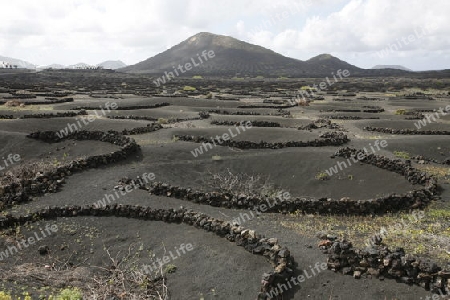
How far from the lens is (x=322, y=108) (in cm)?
4878

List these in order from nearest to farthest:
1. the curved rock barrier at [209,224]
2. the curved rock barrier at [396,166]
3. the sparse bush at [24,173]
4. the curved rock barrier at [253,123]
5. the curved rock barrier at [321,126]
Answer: the curved rock barrier at [209,224] → the curved rock barrier at [396,166] → the sparse bush at [24,173] → the curved rock barrier at [321,126] → the curved rock barrier at [253,123]

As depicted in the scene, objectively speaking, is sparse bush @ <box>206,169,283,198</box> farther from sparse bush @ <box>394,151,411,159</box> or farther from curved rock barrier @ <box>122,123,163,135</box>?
curved rock barrier @ <box>122,123,163,135</box>

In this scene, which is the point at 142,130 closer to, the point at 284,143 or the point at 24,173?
the point at 284,143

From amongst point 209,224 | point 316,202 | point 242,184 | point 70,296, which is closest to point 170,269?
point 209,224

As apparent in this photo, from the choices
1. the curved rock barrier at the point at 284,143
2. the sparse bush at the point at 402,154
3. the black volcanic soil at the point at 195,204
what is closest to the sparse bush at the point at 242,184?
the black volcanic soil at the point at 195,204

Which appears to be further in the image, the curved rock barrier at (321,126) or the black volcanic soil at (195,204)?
the curved rock barrier at (321,126)

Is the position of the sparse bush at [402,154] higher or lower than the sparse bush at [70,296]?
lower

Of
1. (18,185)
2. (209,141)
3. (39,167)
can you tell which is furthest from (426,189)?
(39,167)

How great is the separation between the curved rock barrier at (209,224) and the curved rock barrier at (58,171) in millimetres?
1874

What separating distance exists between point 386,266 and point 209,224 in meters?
5.26

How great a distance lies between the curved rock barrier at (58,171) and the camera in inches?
603

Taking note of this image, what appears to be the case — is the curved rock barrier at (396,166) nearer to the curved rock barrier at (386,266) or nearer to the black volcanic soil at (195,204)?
the black volcanic soil at (195,204)

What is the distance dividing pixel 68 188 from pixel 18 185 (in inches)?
72.1

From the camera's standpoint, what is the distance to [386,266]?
920 centimetres
